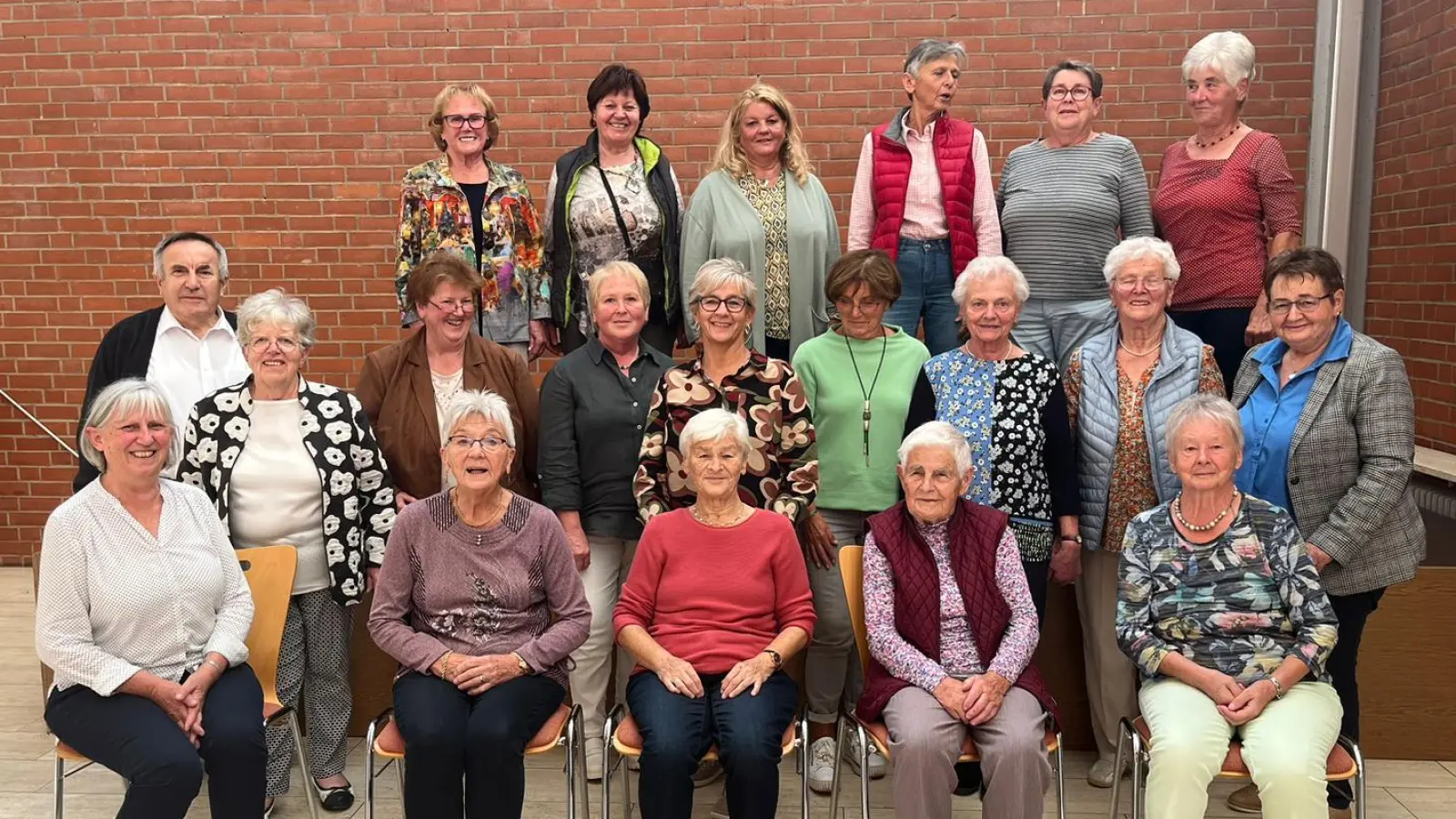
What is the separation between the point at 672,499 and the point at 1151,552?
119 cm

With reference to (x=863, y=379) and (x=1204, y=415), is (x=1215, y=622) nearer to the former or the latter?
(x=1204, y=415)

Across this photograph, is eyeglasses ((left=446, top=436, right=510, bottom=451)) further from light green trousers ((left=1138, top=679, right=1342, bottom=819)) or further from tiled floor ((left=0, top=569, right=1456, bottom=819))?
light green trousers ((left=1138, top=679, right=1342, bottom=819))

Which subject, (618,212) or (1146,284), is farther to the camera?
(618,212)

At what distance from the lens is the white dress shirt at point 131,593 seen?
2.54 meters

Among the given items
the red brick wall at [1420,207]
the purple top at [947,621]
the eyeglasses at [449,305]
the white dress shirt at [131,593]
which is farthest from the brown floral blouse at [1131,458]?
the white dress shirt at [131,593]

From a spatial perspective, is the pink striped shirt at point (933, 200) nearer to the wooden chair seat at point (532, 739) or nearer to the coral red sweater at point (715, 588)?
the coral red sweater at point (715, 588)

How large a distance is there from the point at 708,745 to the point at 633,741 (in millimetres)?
Answer: 172

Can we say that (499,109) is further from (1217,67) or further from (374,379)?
(1217,67)

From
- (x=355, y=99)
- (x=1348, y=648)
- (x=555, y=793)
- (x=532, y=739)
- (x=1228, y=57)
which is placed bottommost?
(x=555, y=793)

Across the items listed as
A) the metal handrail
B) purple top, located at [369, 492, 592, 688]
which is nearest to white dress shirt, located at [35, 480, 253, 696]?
purple top, located at [369, 492, 592, 688]

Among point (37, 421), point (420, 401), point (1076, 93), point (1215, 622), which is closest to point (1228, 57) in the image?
point (1076, 93)

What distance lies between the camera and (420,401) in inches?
128

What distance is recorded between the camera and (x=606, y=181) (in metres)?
3.73

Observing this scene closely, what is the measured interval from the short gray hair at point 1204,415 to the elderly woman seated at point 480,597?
4.87 feet
